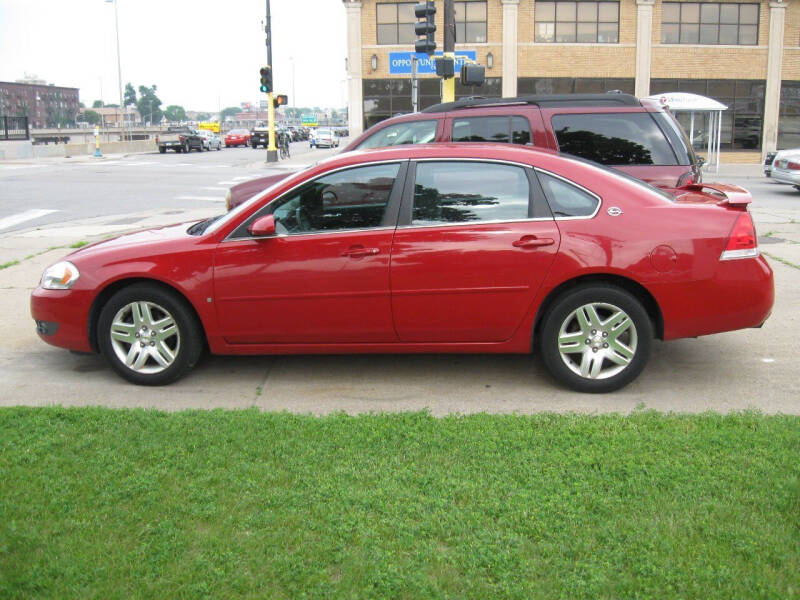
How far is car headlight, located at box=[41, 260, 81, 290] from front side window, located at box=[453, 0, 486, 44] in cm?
3400

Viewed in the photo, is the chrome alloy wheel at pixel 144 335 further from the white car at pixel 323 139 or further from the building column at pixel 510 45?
the white car at pixel 323 139

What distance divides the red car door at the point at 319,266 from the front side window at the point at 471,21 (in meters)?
33.8

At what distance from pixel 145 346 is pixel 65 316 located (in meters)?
0.62

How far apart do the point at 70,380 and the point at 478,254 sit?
3006mm

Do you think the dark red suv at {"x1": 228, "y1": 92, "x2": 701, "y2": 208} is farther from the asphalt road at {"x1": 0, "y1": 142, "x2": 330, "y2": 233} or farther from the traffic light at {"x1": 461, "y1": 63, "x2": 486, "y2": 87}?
the traffic light at {"x1": 461, "y1": 63, "x2": 486, "y2": 87}

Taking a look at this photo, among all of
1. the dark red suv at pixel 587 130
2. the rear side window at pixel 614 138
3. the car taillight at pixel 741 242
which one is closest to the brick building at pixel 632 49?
the dark red suv at pixel 587 130

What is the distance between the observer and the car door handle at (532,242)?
5.30 m

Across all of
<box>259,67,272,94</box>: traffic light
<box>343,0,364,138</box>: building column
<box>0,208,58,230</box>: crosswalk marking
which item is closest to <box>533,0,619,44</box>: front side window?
<box>343,0,364,138</box>: building column

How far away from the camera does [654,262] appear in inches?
208

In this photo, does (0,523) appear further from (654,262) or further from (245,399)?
(654,262)

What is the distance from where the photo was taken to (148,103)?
178 meters

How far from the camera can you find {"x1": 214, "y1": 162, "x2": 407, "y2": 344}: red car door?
5.42m

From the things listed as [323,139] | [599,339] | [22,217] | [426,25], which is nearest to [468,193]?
[599,339]

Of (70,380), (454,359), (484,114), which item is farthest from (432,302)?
(484,114)
